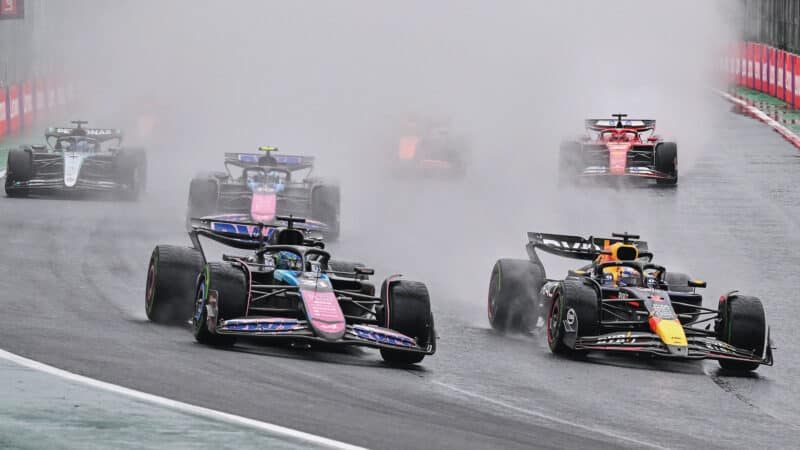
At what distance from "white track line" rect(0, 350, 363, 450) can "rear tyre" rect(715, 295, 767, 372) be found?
23.4 feet

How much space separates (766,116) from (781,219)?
58.3 ft

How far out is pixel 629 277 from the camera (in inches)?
657

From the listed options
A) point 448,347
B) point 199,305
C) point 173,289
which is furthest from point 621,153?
point 199,305

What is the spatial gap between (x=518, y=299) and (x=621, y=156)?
15.4m

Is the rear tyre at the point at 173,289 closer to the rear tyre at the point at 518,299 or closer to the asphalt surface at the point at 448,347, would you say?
the asphalt surface at the point at 448,347

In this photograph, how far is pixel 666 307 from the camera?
15.7 meters

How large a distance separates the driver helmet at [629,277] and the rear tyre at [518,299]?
116 cm

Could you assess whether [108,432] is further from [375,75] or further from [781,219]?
[375,75]

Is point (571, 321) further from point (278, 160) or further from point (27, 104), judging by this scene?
point (27, 104)

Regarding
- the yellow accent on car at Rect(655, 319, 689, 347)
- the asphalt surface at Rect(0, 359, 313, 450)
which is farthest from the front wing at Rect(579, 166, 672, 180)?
the asphalt surface at Rect(0, 359, 313, 450)

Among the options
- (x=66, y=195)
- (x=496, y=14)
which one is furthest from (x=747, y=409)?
(x=496, y=14)

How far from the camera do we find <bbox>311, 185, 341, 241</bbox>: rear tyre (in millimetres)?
25031

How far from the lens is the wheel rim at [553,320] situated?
16062 mm

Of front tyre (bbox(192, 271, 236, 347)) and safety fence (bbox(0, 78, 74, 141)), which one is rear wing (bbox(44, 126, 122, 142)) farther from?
front tyre (bbox(192, 271, 236, 347))
